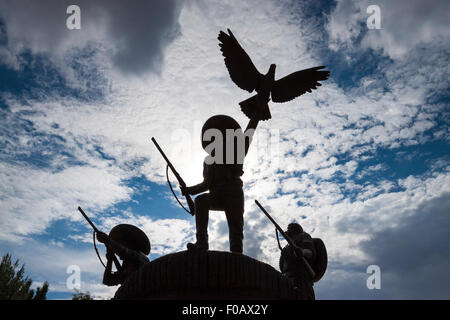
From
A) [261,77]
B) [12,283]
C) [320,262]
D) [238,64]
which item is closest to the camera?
[320,262]

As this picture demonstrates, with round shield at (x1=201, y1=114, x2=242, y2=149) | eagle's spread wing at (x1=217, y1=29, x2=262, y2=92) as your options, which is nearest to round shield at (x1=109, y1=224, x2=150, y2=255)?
round shield at (x1=201, y1=114, x2=242, y2=149)

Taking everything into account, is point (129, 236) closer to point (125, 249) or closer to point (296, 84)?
point (125, 249)

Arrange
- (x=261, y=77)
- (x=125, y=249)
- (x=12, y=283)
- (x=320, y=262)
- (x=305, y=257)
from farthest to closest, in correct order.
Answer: (x=12, y=283) < (x=261, y=77) < (x=125, y=249) < (x=320, y=262) < (x=305, y=257)

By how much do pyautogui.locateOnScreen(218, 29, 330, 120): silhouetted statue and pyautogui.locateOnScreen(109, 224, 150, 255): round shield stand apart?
2.68 m

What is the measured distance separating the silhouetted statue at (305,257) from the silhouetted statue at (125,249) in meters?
2.10

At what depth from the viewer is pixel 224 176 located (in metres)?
4.34

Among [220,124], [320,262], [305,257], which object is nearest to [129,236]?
[220,124]

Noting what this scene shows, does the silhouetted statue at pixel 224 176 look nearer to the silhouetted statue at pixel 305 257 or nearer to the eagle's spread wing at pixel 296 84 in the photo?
the silhouetted statue at pixel 305 257

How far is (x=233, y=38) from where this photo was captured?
5898 millimetres

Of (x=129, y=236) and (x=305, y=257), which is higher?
(x=129, y=236)

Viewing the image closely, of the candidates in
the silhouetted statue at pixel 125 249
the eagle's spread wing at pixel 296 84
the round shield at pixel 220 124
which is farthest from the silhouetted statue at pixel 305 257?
the eagle's spread wing at pixel 296 84

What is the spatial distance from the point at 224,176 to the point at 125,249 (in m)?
1.94
